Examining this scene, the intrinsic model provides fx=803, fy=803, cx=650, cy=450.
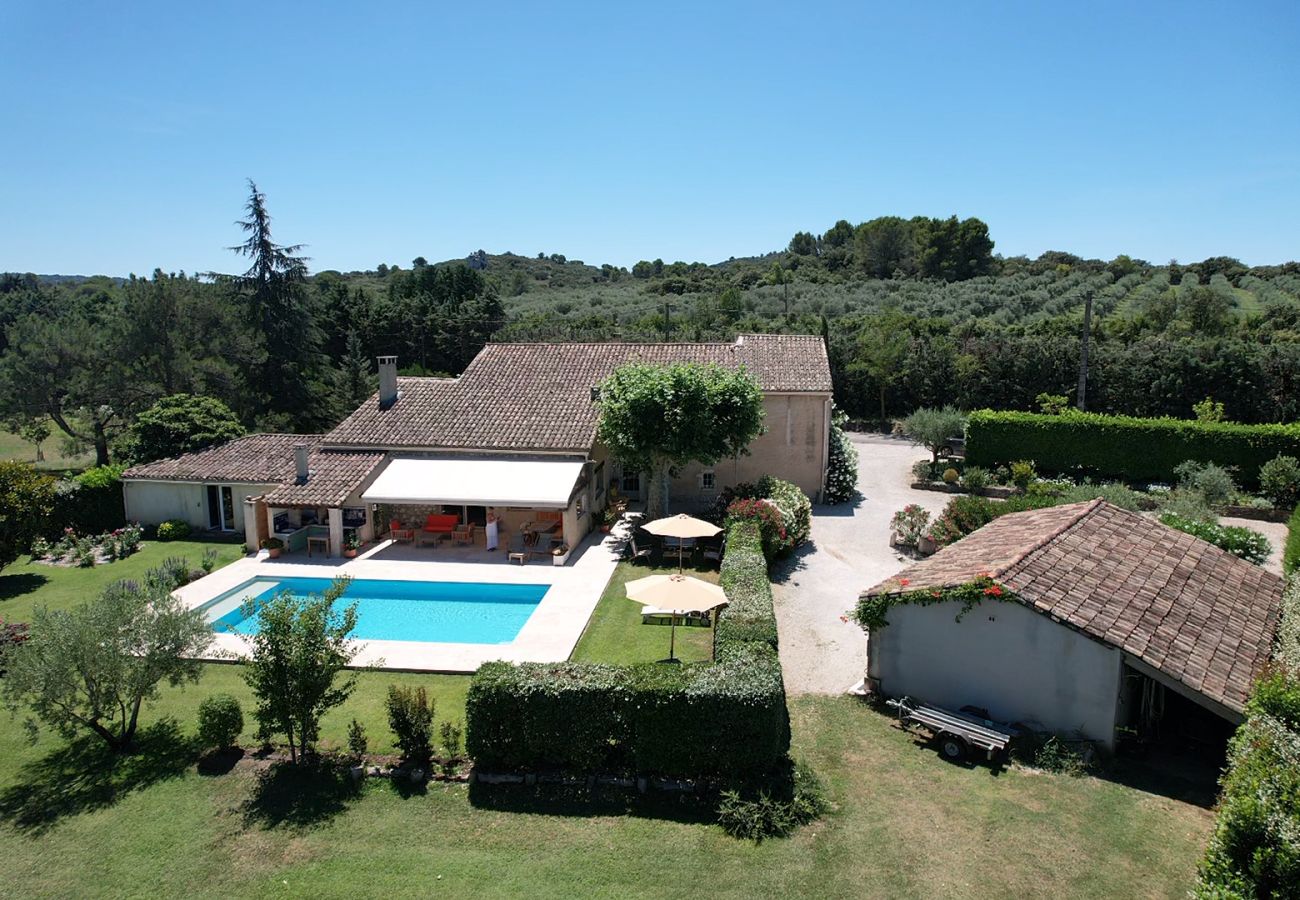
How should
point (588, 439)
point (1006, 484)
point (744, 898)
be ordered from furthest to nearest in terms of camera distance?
1. point (1006, 484)
2. point (588, 439)
3. point (744, 898)

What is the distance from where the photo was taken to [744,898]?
11523 millimetres

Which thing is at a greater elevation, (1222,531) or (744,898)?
(1222,531)

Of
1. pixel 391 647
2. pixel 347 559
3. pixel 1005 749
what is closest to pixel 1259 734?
pixel 1005 749

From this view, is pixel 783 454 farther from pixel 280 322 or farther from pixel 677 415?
pixel 280 322

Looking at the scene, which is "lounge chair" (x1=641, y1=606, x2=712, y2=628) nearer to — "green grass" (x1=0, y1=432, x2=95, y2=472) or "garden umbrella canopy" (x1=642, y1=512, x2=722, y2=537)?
"garden umbrella canopy" (x1=642, y1=512, x2=722, y2=537)

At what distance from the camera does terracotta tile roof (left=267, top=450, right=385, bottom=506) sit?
28.8m

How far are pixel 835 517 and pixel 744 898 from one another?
2311 cm

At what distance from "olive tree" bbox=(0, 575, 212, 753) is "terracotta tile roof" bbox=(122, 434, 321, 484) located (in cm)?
1522

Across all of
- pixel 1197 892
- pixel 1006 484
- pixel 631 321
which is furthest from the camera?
pixel 631 321

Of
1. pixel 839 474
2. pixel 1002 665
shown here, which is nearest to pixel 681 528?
pixel 1002 665

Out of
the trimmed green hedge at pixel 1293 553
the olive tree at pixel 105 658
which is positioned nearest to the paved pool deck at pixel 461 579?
the olive tree at pixel 105 658

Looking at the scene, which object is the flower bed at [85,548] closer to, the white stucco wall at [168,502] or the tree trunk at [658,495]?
the white stucco wall at [168,502]

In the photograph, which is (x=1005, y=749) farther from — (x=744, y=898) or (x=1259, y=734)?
(x=744, y=898)

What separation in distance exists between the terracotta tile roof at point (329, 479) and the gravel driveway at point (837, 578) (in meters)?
15.7
